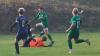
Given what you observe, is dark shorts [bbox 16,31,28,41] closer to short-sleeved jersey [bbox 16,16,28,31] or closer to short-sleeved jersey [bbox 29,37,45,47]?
short-sleeved jersey [bbox 16,16,28,31]

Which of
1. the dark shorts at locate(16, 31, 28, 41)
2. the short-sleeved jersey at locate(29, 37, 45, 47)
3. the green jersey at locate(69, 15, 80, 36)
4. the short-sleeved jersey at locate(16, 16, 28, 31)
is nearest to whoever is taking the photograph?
the short-sleeved jersey at locate(16, 16, 28, 31)

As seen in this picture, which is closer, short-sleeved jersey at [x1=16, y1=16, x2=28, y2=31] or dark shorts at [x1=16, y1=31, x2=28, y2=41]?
short-sleeved jersey at [x1=16, y1=16, x2=28, y2=31]

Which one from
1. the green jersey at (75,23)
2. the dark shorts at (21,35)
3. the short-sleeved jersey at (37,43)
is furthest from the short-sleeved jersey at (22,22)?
the short-sleeved jersey at (37,43)

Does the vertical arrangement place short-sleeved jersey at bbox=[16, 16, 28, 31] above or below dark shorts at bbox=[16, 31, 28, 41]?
above

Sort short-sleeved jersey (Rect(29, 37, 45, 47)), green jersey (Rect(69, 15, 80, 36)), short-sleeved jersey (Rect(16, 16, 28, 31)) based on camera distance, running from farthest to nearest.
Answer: short-sleeved jersey (Rect(29, 37, 45, 47))
green jersey (Rect(69, 15, 80, 36))
short-sleeved jersey (Rect(16, 16, 28, 31))

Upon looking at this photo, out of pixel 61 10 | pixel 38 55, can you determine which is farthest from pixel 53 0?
pixel 38 55

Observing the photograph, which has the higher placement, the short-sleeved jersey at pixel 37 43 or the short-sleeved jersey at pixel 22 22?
the short-sleeved jersey at pixel 22 22

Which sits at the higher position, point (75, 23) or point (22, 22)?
point (22, 22)

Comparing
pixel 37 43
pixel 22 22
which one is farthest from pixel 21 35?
pixel 37 43

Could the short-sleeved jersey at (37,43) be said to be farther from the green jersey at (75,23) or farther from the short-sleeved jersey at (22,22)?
the short-sleeved jersey at (22,22)

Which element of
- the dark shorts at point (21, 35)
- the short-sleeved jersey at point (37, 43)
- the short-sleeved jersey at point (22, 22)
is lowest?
the short-sleeved jersey at point (37, 43)

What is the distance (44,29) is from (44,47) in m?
1.31

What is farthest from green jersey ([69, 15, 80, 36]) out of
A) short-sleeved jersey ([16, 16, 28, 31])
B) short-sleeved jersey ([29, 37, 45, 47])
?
short-sleeved jersey ([29, 37, 45, 47])

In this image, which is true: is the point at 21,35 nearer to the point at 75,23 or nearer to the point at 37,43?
the point at 75,23
